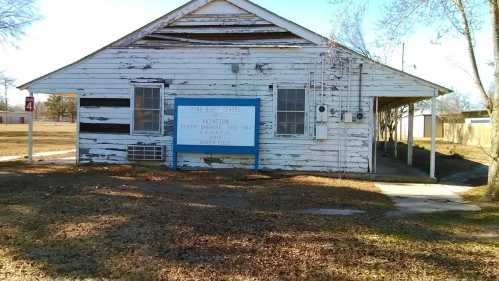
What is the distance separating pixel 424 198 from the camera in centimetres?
1023

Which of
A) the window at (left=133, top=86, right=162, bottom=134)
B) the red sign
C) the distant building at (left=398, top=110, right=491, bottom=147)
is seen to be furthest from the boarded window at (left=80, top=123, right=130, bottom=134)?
the distant building at (left=398, top=110, right=491, bottom=147)

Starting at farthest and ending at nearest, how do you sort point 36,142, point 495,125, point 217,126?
1. point 36,142
2. point 217,126
3. point 495,125

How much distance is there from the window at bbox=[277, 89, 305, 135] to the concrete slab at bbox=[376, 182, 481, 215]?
9.26ft

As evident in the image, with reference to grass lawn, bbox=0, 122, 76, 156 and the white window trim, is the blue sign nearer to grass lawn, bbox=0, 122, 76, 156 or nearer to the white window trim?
the white window trim

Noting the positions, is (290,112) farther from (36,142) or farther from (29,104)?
(36,142)

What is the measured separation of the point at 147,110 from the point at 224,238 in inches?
364

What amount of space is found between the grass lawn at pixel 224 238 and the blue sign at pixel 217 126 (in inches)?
155

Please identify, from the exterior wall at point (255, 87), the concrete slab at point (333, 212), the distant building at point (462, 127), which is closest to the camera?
the concrete slab at point (333, 212)

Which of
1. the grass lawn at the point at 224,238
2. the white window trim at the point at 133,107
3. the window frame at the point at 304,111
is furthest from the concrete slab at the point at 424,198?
the white window trim at the point at 133,107

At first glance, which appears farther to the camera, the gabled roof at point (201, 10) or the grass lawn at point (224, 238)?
the gabled roof at point (201, 10)

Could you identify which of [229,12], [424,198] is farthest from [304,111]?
[424,198]

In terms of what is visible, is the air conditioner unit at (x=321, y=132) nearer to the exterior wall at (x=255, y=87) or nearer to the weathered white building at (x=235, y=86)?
the weathered white building at (x=235, y=86)

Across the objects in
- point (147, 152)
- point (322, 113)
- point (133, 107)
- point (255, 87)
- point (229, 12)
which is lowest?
point (147, 152)

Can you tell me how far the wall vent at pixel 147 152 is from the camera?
46.9ft
